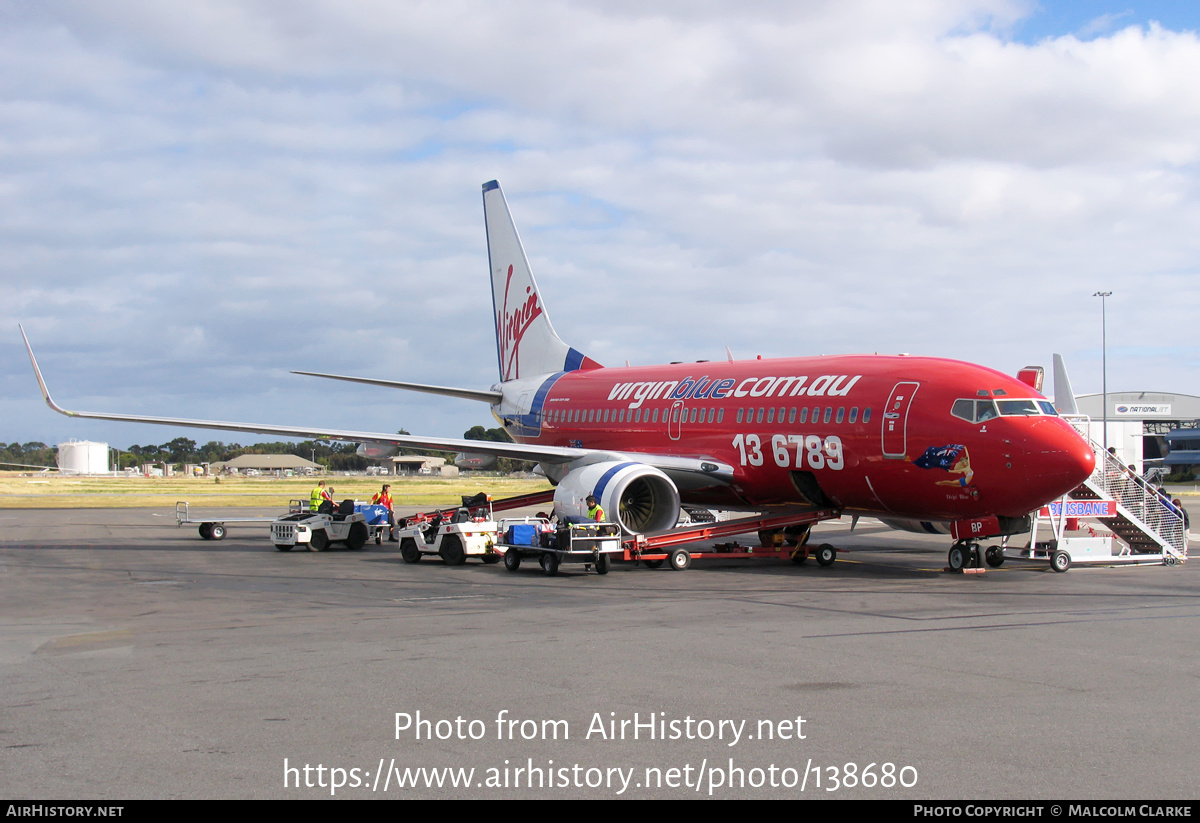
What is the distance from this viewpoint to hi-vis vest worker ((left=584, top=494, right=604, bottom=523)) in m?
20.2

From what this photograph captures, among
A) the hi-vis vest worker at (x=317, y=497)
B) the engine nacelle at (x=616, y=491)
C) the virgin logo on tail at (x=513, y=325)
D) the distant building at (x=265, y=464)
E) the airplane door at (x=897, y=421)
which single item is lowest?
the distant building at (x=265, y=464)

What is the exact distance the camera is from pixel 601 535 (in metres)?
19.7

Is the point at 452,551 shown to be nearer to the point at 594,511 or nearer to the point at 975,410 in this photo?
the point at 594,511

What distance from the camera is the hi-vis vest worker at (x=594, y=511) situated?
20234 mm

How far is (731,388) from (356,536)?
33.5 ft

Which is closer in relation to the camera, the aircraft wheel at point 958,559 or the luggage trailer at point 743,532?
the aircraft wheel at point 958,559

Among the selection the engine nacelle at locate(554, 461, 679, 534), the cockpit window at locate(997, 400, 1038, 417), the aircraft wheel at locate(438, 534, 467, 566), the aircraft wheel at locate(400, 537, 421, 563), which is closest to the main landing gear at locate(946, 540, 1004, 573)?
the cockpit window at locate(997, 400, 1038, 417)

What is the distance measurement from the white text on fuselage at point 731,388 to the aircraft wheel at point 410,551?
274 inches

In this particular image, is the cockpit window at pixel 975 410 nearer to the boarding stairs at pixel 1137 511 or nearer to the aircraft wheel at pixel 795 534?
the boarding stairs at pixel 1137 511

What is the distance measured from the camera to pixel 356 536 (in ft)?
85.6

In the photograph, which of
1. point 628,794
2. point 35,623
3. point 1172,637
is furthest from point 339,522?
point 628,794

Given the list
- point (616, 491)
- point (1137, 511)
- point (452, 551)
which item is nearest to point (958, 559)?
point (1137, 511)

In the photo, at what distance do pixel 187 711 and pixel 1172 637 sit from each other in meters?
10.4

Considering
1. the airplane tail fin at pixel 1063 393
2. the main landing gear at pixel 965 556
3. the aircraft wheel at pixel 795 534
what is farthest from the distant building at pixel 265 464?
the main landing gear at pixel 965 556
